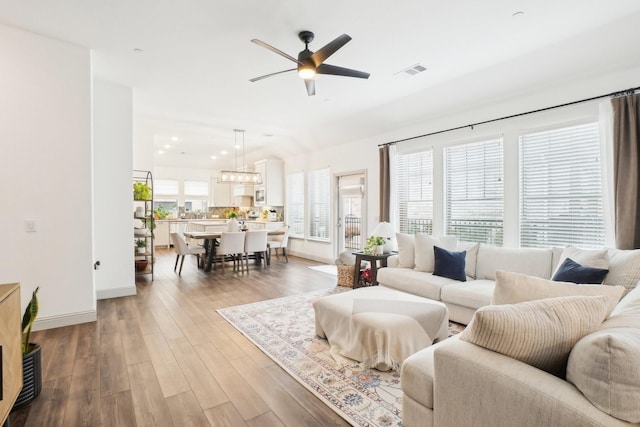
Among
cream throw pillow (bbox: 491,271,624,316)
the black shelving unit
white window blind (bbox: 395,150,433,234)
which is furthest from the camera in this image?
the black shelving unit

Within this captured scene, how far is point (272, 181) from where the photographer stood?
9.01m

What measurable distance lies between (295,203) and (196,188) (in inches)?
188

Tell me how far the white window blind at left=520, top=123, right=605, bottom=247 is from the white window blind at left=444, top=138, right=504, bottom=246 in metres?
0.32

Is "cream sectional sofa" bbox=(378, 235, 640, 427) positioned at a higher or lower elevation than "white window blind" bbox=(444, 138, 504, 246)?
lower

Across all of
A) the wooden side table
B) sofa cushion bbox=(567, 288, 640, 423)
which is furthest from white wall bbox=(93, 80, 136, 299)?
sofa cushion bbox=(567, 288, 640, 423)

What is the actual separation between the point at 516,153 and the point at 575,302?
3.44 meters

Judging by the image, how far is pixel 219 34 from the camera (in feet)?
10.2

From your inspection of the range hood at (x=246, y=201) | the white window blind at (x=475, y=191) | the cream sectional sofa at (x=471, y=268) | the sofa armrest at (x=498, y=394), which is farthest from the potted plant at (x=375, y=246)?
the range hood at (x=246, y=201)

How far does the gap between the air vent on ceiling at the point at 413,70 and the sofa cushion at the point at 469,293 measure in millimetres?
2648

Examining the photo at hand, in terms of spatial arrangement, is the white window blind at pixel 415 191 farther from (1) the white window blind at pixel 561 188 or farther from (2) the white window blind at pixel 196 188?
(2) the white window blind at pixel 196 188

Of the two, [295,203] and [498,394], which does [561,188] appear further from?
[295,203]

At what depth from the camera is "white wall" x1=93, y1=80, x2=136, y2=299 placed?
168 inches

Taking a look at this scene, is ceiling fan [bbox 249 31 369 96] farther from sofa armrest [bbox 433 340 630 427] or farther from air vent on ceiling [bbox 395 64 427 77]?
sofa armrest [bbox 433 340 630 427]

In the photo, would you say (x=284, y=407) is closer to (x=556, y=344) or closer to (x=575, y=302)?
(x=556, y=344)
